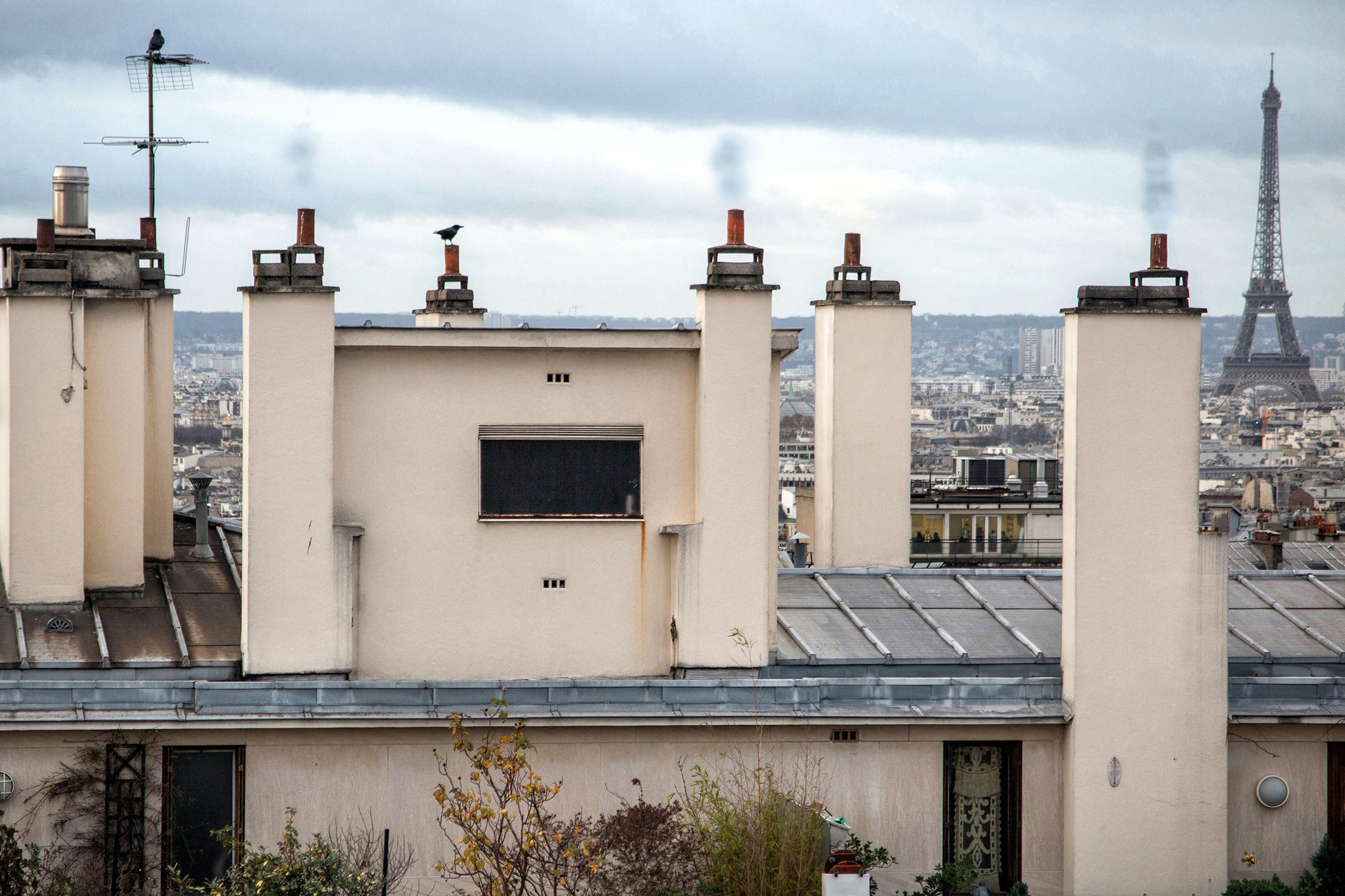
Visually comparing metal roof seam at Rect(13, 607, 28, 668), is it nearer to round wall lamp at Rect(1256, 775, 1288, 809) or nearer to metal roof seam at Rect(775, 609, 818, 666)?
metal roof seam at Rect(775, 609, 818, 666)

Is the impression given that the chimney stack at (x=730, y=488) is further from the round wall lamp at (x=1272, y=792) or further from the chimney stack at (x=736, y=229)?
the round wall lamp at (x=1272, y=792)

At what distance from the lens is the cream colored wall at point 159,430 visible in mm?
19375

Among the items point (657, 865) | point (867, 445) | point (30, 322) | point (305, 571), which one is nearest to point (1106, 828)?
point (657, 865)

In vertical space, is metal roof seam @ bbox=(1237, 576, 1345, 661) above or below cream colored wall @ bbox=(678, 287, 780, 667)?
below

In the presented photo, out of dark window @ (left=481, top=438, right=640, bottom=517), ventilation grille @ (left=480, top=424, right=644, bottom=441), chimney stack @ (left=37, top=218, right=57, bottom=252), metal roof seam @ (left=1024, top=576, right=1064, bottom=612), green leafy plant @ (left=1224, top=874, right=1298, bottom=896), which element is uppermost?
chimney stack @ (left=37, top=218, right=57, bottom=252)

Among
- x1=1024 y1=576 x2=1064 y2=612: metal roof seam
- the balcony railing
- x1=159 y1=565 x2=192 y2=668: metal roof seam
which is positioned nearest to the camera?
x1=159 y1=565 x2=192 y2=668: metal roof seam

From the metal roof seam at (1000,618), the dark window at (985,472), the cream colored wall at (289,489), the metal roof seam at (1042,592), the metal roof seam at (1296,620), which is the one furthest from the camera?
the dark window at (985,472)

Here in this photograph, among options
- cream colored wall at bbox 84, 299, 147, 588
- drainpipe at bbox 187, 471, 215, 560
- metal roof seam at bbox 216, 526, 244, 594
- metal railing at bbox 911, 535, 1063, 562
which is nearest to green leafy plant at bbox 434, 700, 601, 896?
metal roof seam at bbox 216, 526, 244, 594

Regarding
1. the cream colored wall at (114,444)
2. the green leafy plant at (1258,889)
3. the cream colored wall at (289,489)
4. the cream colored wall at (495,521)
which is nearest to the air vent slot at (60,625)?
the cream colored wall at (114,444)

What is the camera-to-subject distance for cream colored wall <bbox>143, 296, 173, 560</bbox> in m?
19.4

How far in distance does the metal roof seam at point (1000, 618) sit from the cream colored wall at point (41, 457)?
1052 cm

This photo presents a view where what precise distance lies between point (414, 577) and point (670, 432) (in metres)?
3.30

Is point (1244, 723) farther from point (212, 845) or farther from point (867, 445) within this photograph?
point (212, 845)

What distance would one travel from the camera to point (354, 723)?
15461mm
